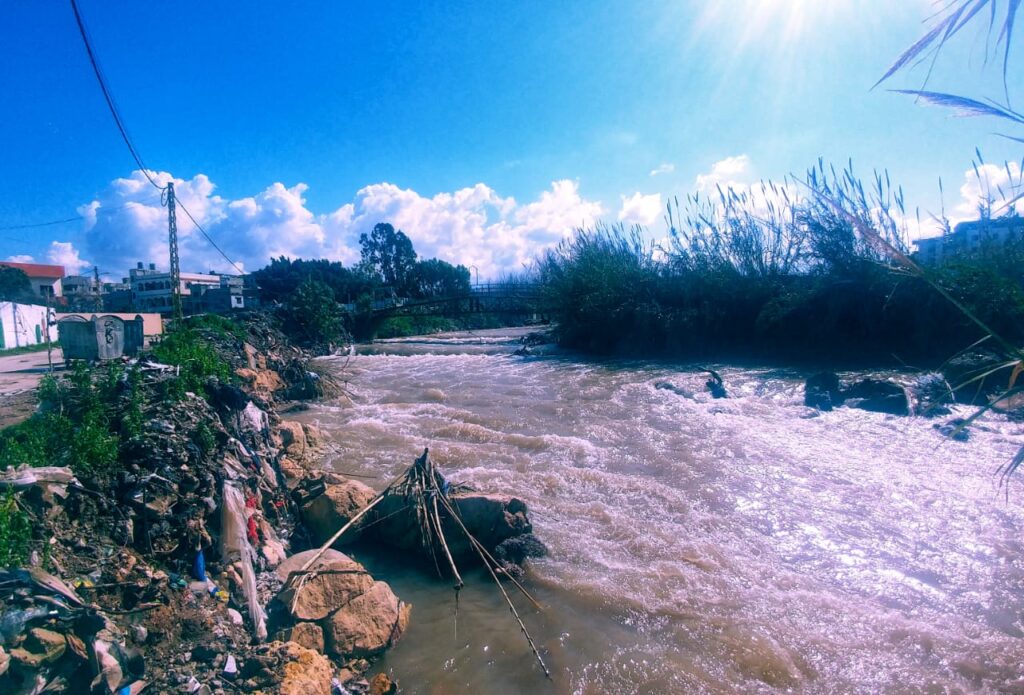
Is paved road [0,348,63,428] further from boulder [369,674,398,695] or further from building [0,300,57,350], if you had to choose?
building [0,300,57,350]

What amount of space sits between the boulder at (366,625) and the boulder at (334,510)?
1276 mm

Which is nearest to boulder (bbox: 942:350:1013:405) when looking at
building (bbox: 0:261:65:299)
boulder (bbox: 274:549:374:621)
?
boulder (bbox: 274:549:374:621)

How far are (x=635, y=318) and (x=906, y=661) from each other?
17586 millimetres

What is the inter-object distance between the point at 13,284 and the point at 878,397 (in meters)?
48.2

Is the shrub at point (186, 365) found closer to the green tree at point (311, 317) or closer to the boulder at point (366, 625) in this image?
the boulder at point (366, 625)

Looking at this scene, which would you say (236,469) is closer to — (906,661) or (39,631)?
(39,631)

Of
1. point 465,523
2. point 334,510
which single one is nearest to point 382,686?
point 465,523

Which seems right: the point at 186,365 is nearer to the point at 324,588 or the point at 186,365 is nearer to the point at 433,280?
the point at 324,588

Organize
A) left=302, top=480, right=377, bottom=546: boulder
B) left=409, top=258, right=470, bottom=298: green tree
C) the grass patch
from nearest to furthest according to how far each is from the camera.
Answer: left=302, top=480, right=377, bottom=546: boulder, the grass patch, left=409, top=258, right=470, bottom=298: green tree

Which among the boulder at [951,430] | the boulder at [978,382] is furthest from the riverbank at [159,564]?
the boulder at [978,382]

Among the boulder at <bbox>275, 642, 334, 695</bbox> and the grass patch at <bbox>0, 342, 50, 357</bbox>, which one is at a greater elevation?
the grass patch at <bbox>0, 342, 50, 357</bbox>

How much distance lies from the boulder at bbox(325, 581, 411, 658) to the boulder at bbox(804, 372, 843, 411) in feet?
30.6

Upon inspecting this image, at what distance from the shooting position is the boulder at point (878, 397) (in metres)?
9.79

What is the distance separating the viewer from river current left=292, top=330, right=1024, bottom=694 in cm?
350
